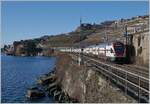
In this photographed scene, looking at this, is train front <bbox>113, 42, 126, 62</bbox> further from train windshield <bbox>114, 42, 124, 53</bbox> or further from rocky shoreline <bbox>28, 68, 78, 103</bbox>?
rocky shoreline <bbox>28, 68, 78, 103</bbox>

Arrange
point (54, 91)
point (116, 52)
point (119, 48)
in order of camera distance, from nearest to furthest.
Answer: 1. point (116, 52)
2. point (119, 48)
3. point (54, 91)

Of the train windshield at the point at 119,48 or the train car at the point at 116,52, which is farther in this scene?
the train windshield at the point at 119,48

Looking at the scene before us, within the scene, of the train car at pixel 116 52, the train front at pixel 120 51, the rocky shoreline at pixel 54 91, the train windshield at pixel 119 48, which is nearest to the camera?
the rocky shoreline at pixel 54 91

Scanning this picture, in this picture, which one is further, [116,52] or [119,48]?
[119,48]

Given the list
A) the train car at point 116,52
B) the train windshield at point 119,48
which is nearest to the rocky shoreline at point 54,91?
the train car at point 116,52

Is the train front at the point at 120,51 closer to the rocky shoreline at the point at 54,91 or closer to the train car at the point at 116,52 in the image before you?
the train car at the point at 116,52

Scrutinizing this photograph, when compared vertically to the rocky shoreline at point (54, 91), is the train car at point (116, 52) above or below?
above

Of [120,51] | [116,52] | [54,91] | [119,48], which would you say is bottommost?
[54,91]

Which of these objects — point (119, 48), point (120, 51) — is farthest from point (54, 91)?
point (119, 48)

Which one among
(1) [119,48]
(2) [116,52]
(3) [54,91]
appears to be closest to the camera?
(2) [116,52]

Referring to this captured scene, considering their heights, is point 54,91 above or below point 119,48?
below

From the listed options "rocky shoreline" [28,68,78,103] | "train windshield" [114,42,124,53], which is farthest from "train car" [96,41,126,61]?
"rocky shoreline" [28,68,78,103]

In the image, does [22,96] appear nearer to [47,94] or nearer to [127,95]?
[47,94]

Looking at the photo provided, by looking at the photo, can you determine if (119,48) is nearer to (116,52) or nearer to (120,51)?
(120,51)
